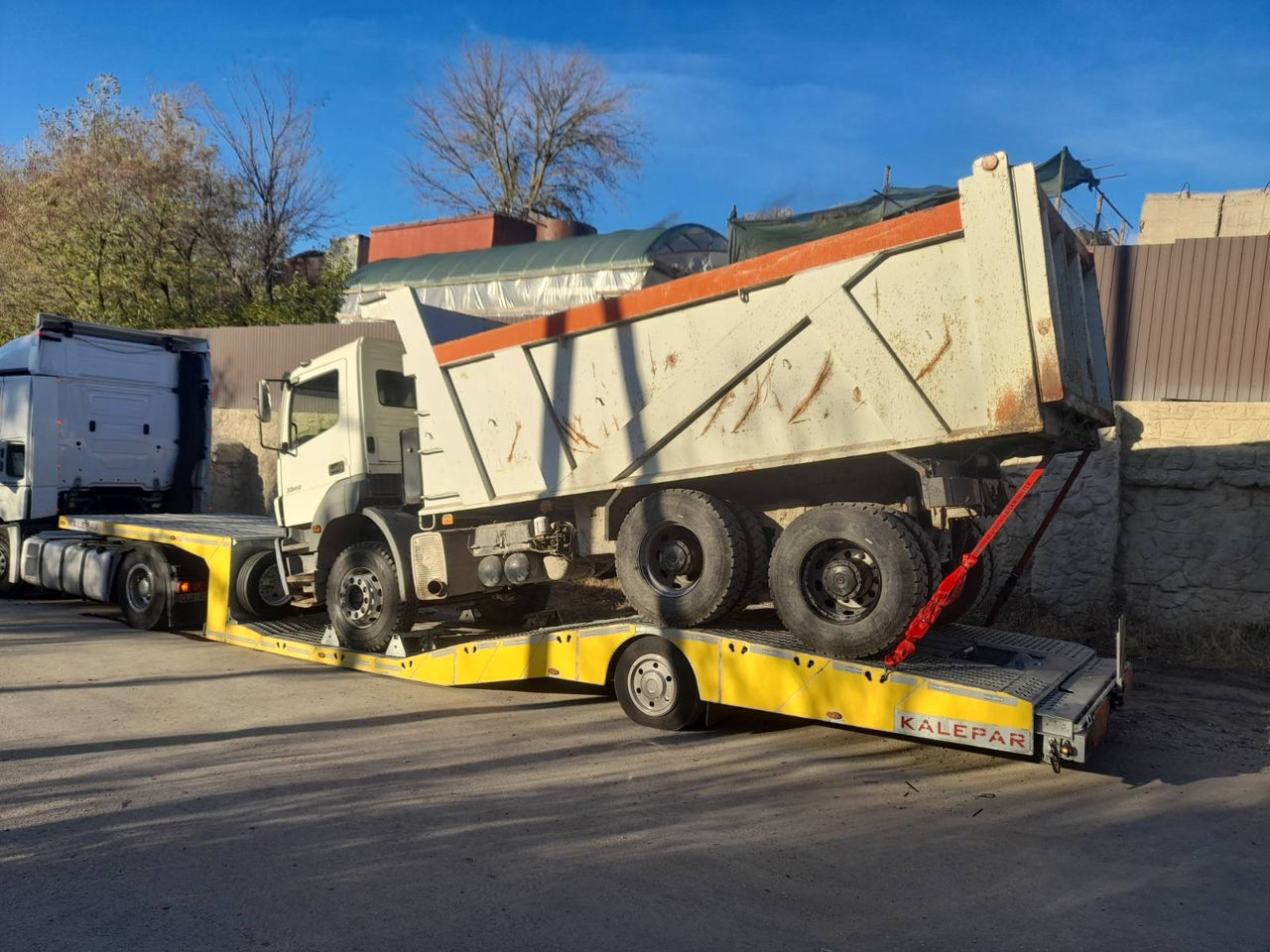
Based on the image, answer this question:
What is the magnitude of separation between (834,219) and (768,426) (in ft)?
36.0

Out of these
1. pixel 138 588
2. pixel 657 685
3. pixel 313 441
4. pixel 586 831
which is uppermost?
pixel 313 441

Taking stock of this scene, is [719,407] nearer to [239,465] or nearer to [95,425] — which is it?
[95,425]

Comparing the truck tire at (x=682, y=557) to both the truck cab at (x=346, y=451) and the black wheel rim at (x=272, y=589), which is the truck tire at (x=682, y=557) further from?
the black wheel rim at (x=272, y=589)

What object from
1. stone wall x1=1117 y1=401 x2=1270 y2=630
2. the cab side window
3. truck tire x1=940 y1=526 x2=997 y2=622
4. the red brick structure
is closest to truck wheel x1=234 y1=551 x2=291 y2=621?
the cab side window

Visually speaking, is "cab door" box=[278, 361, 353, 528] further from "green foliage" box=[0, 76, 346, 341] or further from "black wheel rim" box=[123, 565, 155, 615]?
"green foliage" box=[0, 76, 346, 341]

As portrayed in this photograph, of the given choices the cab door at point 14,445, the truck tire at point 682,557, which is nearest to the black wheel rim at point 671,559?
the truck tire at point 682,557

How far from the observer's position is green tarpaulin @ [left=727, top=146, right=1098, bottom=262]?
600 inches

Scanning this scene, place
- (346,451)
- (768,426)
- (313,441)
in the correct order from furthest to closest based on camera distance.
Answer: (313,441), (346,451), (768,426)

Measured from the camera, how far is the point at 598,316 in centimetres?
666

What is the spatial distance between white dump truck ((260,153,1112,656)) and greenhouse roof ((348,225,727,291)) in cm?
1380

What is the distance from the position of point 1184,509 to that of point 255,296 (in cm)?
2288

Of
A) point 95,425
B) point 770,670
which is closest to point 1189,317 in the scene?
point 770,670

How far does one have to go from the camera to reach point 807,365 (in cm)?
586

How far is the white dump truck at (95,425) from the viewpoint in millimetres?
11648
